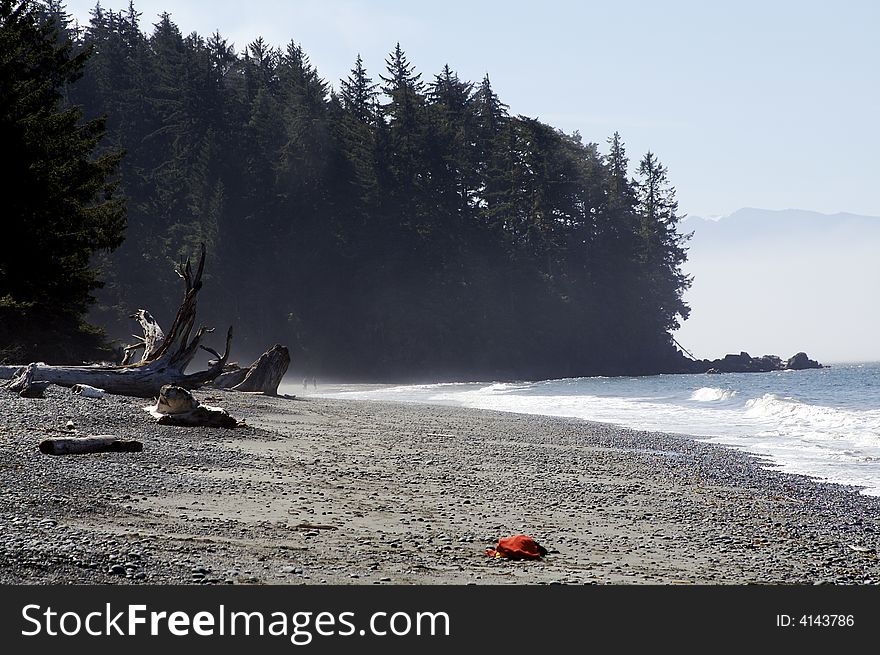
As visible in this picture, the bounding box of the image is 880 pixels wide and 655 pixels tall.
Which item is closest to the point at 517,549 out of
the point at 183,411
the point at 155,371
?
the point at 183,411

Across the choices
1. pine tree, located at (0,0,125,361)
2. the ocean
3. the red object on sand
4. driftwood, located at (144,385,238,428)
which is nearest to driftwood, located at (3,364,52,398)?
driftwood, located at (144,385,238,428)

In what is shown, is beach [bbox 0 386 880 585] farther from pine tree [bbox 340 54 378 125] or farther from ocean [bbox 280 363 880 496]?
pine tree [bbox 340 54 378 125]

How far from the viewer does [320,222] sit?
222ft


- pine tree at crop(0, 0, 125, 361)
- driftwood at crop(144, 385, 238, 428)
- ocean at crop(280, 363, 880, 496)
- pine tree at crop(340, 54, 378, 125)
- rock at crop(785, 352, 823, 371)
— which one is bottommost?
ocean at crop(280, 363, 880, 496)

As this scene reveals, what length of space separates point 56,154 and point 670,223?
69.6 m

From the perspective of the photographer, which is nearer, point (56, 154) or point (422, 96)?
point (56, 154)

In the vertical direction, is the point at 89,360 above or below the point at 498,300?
below

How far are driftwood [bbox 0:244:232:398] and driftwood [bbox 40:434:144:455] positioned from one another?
5.97 m

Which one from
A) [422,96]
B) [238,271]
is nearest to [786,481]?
[238,271]

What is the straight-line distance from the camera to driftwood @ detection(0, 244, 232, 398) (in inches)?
624

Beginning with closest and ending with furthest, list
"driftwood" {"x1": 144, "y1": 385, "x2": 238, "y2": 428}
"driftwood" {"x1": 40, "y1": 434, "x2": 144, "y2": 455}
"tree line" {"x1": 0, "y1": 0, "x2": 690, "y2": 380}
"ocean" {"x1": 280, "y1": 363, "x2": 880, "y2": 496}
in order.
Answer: "driftwood" {"x1": 40, "y1": 434, "x2": 144, "y2": 455}
"driftwood" {"x1": 144, "y1": 385, "x2": 238, "y2": 428}
"ocean" {"x1": 280, "y1": 363, "x2": 880, "y2": 496}
"tree line" {"x1": 0, "y1": 0, "x2": 690, "y2": 380}

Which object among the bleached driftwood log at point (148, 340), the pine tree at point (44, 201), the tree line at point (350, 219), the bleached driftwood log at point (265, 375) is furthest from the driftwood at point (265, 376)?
the tree line at point (350, 219)

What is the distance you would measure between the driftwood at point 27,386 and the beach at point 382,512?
0.29m

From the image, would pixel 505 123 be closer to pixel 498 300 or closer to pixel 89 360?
pixel 498 300
